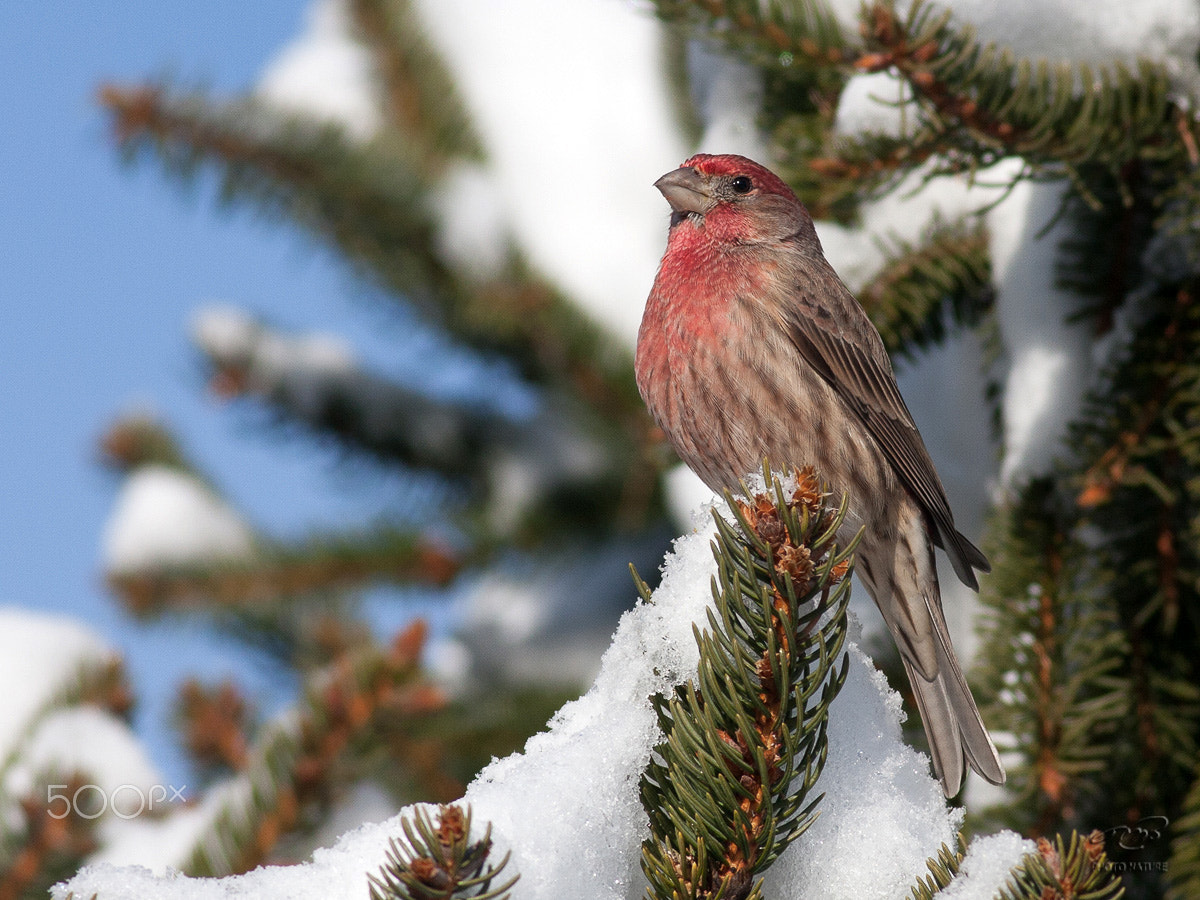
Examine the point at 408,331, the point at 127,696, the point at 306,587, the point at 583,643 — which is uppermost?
the point at 408,331

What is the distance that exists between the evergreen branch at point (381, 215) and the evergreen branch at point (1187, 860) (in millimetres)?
2484

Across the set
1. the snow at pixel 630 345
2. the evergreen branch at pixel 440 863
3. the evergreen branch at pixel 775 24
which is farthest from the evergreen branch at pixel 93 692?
the evergreen branch at pixel 775 24

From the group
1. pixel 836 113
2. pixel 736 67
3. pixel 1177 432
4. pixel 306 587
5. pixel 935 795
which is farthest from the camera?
pixel 306 587

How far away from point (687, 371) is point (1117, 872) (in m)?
1.77

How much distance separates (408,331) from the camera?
16.4 ft

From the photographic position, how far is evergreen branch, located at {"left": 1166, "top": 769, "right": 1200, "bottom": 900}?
251 cm

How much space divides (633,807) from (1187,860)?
155cm

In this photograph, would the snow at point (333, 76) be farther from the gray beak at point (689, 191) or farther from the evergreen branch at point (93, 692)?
the evergreen branch at point (93, 692)

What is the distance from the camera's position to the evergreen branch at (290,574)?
4582 millimetres

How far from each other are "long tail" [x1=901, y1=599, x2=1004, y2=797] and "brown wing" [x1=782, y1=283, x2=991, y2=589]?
1.48 feet

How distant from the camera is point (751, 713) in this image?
1.79 meters

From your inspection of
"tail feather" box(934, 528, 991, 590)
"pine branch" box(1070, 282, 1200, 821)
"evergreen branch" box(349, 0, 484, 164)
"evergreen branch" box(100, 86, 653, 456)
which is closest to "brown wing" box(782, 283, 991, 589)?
"tail feather" box(934, 528, 991, 590)

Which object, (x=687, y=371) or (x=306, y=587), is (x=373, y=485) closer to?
(x=306, y=587)

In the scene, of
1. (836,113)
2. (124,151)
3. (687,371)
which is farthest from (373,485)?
(836,113)
